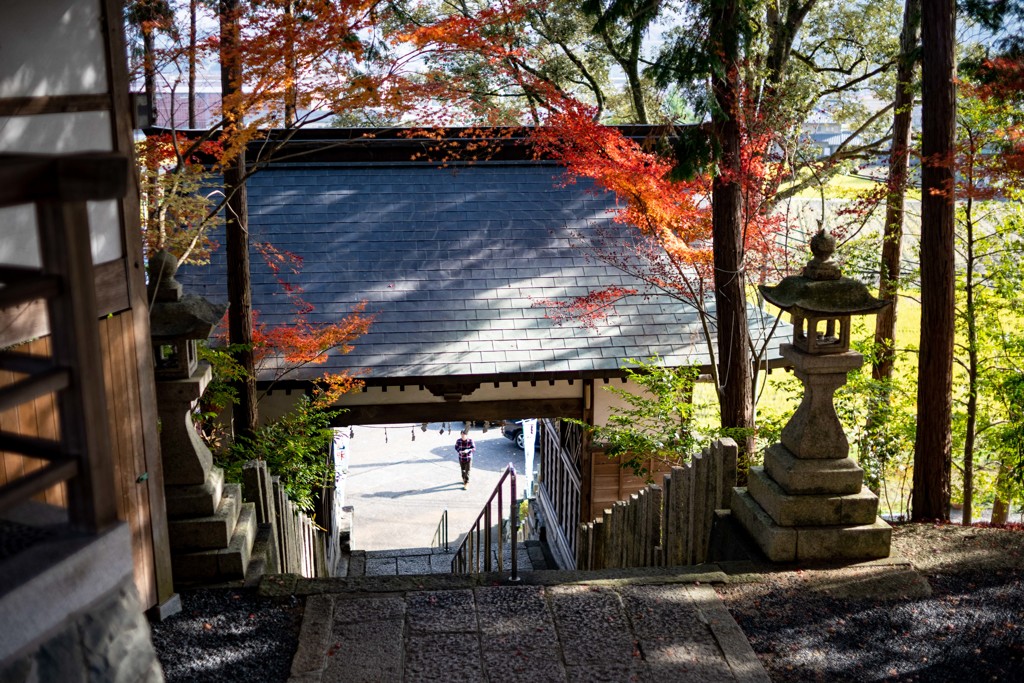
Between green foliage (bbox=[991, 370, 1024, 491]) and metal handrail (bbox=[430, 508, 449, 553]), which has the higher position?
green foliage (bbox=[991, 370, 1024, 491])

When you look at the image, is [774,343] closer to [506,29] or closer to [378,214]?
[378,214]

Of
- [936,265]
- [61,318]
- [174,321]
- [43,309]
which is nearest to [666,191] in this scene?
A: [936,265]

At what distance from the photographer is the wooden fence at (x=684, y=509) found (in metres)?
6.27

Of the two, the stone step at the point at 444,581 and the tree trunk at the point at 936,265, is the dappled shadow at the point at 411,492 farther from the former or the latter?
the stone step at the point at 444,581

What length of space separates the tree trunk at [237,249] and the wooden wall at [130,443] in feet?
9.68

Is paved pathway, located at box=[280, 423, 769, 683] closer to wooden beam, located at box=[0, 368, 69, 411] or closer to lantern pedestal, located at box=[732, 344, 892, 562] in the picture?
lantern pedestal, located at box=[732, 344, 892, 562]

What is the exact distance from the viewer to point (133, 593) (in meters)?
2.74

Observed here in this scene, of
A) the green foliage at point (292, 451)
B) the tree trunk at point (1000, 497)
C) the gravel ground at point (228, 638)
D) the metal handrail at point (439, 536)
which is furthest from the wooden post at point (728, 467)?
the metal handrail at point (439, 536)

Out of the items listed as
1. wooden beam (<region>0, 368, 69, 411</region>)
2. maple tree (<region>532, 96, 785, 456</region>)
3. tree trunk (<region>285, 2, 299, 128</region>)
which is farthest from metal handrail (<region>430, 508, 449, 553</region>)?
wooden beam (<region>0, 368, 69, 411</region>)

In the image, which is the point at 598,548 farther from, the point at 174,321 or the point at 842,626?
the point at 174,321

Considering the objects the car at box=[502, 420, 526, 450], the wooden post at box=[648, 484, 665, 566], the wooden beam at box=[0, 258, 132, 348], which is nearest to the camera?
the wooden beam at box=[0, 258, 132, 348]

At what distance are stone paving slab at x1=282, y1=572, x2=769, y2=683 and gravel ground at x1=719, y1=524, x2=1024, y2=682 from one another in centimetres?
23

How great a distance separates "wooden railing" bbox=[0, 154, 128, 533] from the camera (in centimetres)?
226

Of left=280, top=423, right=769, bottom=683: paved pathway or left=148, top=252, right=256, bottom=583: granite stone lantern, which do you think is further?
left=148, top=252, right=256, bottom=583: granite stone lantern
